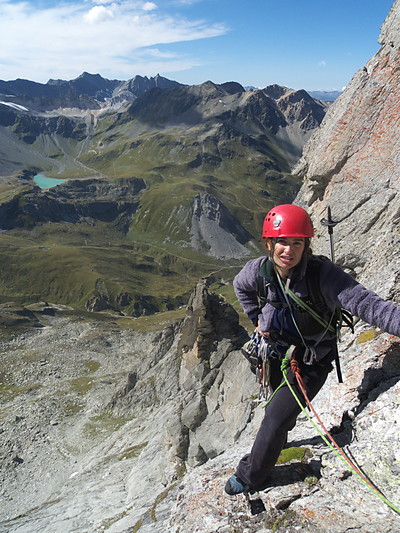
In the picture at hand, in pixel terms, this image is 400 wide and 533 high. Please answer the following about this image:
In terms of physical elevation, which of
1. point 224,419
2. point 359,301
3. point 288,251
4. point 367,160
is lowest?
point 224,419

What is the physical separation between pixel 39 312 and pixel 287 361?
13184 centimetres

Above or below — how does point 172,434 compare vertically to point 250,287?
below

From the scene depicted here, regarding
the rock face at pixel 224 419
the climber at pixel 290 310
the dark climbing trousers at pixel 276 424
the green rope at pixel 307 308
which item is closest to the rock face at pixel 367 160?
the rock face at pixel 224 419

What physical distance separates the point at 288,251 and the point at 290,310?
4.23 ft

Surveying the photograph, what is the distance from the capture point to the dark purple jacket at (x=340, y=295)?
7180 mm

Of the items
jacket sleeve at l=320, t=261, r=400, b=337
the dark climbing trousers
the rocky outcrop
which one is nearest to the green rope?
jacket sleeve at l=320, t=261, r=400, b=337

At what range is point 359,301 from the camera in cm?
732

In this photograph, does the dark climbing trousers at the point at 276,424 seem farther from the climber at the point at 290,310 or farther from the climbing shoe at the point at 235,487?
the climbing shoe at the point at 235,487

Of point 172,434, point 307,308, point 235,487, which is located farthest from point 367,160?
point 172,434

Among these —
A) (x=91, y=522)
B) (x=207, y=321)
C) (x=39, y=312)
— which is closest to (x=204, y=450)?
(x=91, y=522)

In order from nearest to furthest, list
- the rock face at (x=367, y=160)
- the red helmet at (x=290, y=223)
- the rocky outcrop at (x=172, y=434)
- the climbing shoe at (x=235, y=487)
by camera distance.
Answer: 1. the red helmet at (x=290, y=223)
2. the rocky outcrop at (x=172, y=434)
3. the climbing shoe at (x=235, y=487)
4. the rock face at (x=367, y=160)

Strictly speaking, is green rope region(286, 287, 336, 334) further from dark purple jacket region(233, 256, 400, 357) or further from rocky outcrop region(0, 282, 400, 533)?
rocky outcrop region(0, 282, 400, 533)

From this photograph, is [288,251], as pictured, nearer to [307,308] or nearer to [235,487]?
[307,308]

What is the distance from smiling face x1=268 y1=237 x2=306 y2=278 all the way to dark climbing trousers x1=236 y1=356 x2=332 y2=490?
2.43 meters
